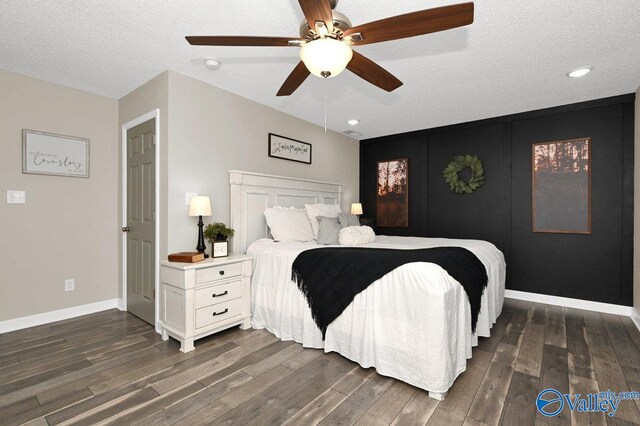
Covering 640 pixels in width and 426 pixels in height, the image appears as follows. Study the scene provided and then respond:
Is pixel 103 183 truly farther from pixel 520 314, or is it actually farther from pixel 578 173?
pixel 578 173

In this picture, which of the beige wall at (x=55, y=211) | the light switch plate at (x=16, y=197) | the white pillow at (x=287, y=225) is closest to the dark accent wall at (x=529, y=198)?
the white pillow at (x=287, y=225)

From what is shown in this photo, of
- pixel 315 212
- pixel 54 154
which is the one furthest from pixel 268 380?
pixel 54 154

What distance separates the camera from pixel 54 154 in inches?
121

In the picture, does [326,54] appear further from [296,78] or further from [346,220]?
[346,220]

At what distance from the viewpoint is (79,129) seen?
325 centimetres

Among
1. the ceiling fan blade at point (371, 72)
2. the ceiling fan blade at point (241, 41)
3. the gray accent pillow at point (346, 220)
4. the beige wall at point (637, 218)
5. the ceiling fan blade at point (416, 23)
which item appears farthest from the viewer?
the gray accent pillow at point (346, 220)

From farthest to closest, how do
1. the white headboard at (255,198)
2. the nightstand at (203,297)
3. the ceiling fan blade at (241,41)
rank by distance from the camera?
the white headboard at (255,198)
the nightstand at (203,297)
the ceiling fan blade at (241,41)

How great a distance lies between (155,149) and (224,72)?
1.00 metres

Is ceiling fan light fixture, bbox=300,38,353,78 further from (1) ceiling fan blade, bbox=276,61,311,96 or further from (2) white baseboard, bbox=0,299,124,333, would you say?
(2) white baseboard, bbox=0,299,124,333

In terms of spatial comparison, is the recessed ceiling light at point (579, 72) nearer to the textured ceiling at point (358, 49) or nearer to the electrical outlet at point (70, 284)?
the textured ceiling at point (358, 49)

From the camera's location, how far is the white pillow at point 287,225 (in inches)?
130

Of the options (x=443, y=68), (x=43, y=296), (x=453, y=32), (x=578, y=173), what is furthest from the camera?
(x=578, y=173)

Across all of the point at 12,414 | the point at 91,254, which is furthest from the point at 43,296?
the point at 12,414

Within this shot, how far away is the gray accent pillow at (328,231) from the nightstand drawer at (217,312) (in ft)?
3.49
